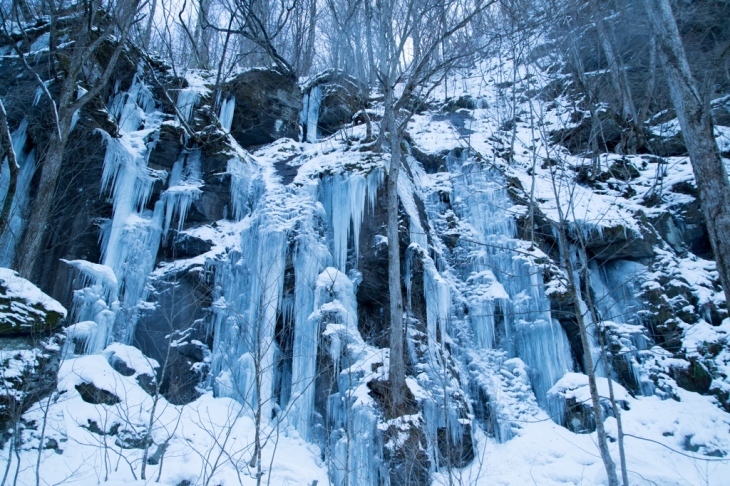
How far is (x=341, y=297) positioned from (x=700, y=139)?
6.03 m

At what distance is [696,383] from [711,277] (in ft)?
7.77

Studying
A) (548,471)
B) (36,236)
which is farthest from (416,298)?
(36,236)

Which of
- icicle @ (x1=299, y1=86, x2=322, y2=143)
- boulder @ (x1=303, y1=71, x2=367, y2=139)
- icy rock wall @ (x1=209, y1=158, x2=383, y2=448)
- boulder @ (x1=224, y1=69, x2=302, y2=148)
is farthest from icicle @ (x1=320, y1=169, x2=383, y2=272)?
boulder @ (x1=303, y1=71, x2=367, y2=139)

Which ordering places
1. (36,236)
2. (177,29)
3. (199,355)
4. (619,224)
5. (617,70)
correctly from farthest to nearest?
(177,29) < (617,70) < (619,224) < (199,355) < (36,236)

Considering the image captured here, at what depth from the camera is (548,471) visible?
6852 millimetres

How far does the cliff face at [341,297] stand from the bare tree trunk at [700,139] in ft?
5.88

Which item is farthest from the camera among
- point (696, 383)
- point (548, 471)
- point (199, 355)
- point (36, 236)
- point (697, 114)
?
point (199, 355)

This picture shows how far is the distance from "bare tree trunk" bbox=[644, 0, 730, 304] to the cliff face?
1792 millimetres

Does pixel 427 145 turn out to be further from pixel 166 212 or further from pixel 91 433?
pixel 91 433

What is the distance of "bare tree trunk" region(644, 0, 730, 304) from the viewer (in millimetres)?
4062

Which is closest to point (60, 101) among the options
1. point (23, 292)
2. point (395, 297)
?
point (23, 292)

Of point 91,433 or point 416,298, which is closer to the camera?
point 91,433

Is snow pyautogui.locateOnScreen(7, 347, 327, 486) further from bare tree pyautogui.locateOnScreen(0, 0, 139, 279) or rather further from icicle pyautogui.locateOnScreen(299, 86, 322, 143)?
icicle pyautogui.locateOnScreen(299, 86, 322, 143)

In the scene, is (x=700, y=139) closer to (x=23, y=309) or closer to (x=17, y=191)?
(x=23, y=309)
